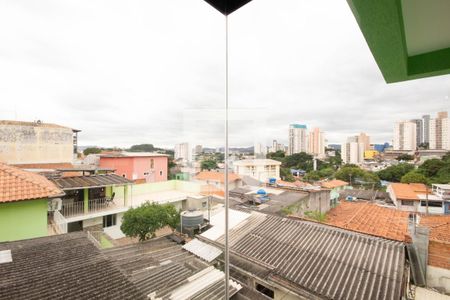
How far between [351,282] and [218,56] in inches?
90.2

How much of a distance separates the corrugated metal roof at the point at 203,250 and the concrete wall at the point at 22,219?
2.08m

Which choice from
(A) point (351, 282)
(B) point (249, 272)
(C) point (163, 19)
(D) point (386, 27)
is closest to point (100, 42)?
(C) point (163, 19)

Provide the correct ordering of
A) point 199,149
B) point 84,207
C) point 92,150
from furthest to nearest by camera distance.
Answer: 1. point 92,150
2. point 84,207
3. point 199,149

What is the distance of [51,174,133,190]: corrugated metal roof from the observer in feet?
15.6

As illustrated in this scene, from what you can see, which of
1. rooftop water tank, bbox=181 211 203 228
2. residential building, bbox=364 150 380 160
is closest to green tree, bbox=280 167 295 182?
residential building, bbox=364 150 380 160

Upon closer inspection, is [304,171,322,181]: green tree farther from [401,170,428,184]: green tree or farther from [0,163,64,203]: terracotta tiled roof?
[0,163,64,203]: terracotta tiled roof

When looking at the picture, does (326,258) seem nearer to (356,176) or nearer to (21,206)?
(21,206)

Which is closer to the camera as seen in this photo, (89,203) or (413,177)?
(89,203)

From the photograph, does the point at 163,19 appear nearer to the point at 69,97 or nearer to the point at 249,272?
the point at 249,272

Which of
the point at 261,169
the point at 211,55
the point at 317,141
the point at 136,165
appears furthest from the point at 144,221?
the point at 317,141

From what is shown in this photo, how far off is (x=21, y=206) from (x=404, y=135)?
1001 cm

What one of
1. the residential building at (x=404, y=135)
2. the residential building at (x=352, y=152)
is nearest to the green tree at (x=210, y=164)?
the residential building at (x=404, y=135)

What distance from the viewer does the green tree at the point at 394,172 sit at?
12.3 m

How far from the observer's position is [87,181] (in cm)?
524
